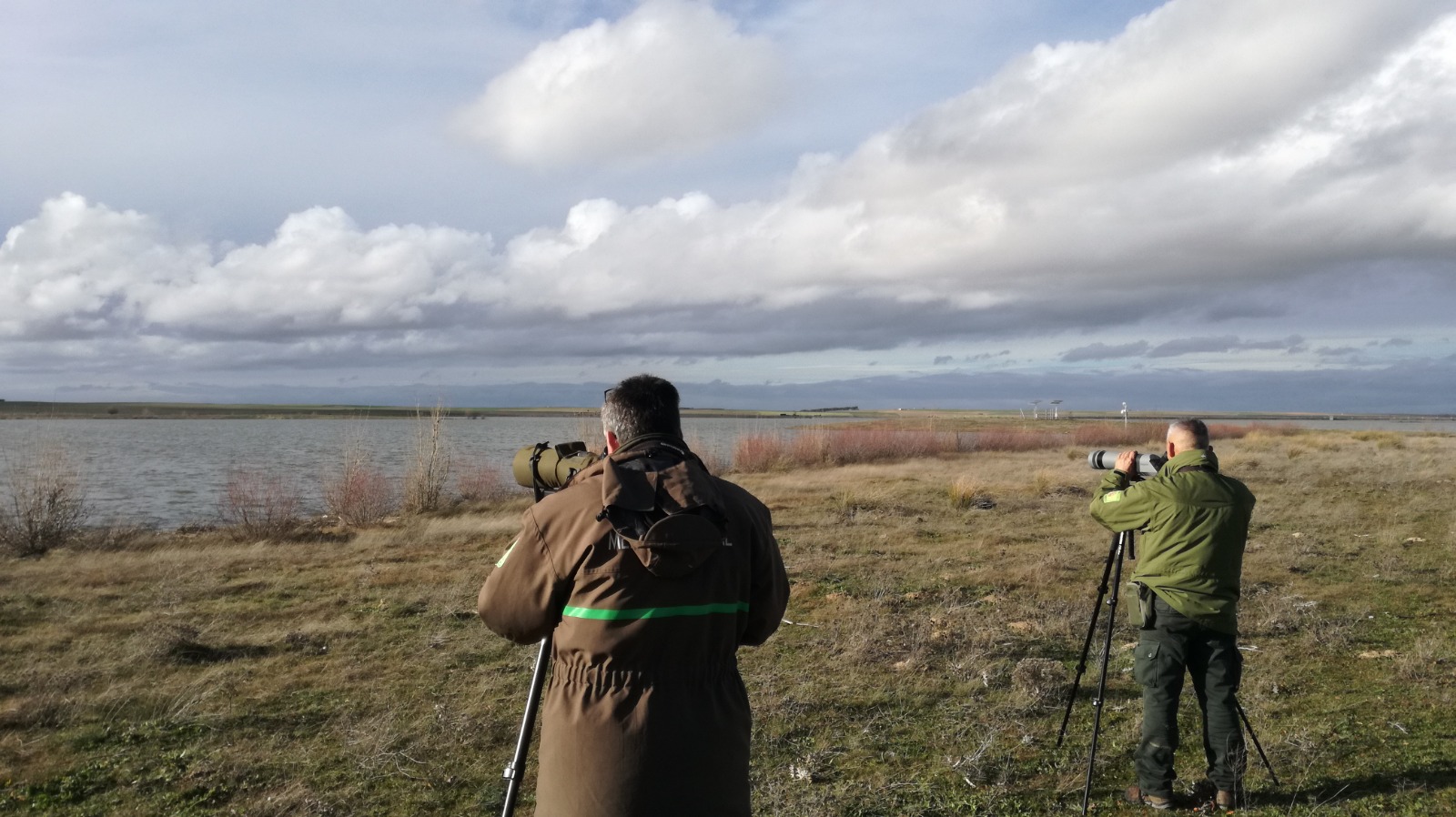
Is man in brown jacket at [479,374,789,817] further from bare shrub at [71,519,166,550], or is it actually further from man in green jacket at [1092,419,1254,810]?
bare shrub at [71,519,166,550]

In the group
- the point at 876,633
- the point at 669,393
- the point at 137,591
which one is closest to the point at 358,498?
the point at 137,591

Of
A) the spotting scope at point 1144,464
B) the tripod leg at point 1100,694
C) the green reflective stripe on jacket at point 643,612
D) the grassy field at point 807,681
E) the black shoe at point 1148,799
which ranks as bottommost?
the grassy field at point 807,681

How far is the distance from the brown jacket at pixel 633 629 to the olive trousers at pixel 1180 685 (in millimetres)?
2685

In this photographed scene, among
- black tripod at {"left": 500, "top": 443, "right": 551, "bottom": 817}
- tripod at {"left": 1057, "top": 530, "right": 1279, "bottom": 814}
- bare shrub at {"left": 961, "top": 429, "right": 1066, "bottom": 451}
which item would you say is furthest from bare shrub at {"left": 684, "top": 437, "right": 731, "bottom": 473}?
black tripod at {"left": 500, "top": 443, "right": 551, "bottom": 817}

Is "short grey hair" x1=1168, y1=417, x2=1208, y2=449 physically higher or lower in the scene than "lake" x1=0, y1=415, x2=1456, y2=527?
higher

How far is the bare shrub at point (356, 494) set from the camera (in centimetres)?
1895

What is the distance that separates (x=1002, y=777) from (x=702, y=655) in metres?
3.15

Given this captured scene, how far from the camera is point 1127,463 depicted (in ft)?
14.8

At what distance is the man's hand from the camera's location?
14.8 ft

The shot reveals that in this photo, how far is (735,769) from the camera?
2.29m

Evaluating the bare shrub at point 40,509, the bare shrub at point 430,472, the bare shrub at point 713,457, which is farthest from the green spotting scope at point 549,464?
the bare shrub at point 713,457

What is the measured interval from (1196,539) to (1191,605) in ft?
1.00

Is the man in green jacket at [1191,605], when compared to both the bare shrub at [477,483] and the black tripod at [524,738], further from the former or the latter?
the bare shrub at [477,483]

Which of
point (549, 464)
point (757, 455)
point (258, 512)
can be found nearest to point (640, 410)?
point (549, 464)
